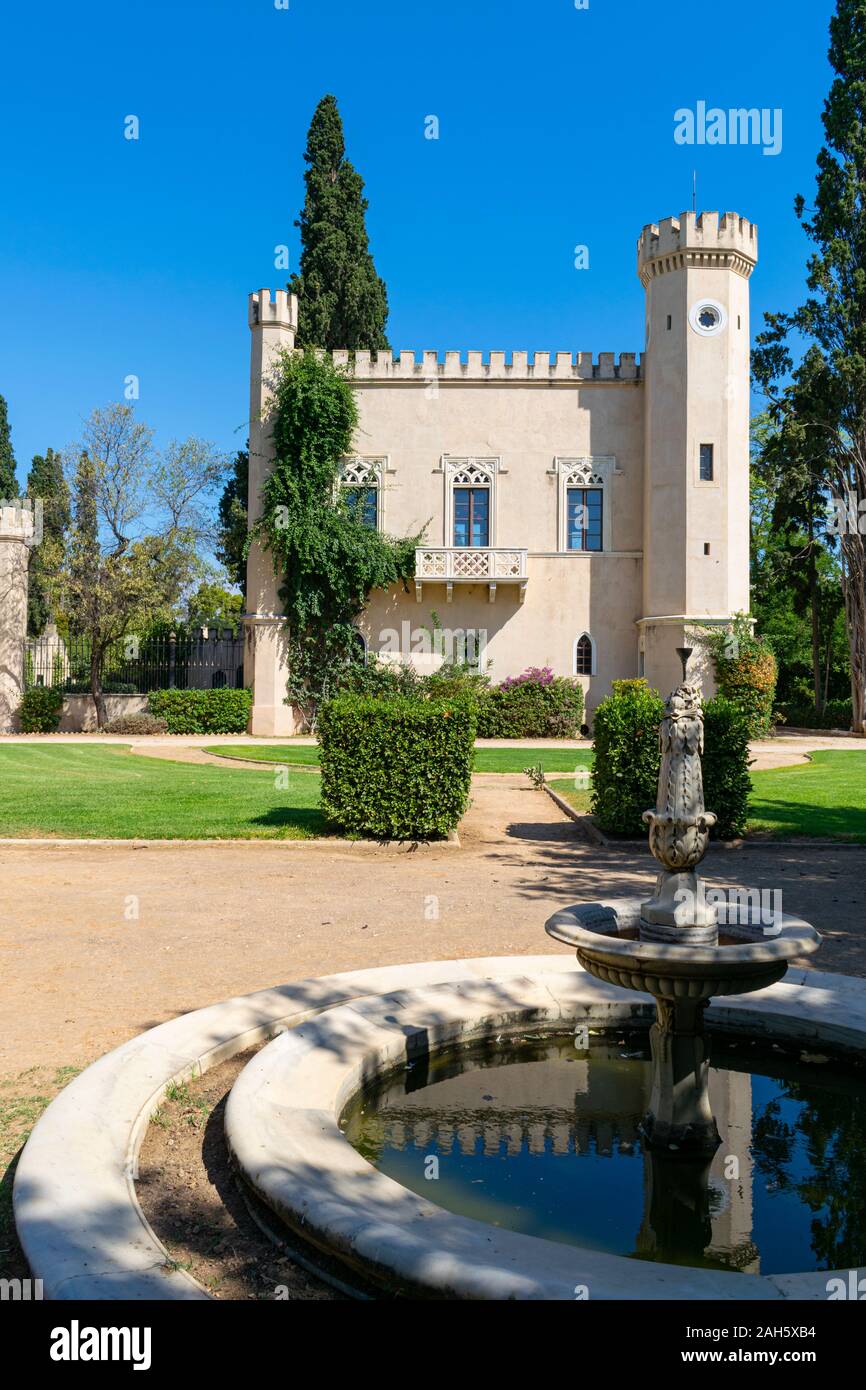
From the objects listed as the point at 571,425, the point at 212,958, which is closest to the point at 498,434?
the point at 571,425

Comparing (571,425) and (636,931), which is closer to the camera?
(636,931)

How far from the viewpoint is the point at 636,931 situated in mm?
5141

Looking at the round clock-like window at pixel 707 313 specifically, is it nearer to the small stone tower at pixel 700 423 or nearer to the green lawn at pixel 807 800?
the small stone tower at pixel 700 423

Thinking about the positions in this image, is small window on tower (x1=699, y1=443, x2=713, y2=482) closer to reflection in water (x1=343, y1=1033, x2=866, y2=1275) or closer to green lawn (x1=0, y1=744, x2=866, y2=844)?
green lawn (x1=0, y1=744, x2=866, y2=844)

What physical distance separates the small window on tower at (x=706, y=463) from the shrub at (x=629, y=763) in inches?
678

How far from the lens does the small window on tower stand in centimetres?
2819

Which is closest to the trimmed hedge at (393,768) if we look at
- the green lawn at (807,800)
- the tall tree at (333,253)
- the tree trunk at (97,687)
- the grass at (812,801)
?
the green lawn at (807,800)

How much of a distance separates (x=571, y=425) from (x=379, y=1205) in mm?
28939

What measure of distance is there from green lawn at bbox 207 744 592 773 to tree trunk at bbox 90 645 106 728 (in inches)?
283

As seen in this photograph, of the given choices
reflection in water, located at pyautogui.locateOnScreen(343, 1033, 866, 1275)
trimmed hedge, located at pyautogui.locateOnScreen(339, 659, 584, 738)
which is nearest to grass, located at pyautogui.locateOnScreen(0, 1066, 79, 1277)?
reflection in water, located at pyautogui.locateOnScreen(343, 1033, 866, 1275)

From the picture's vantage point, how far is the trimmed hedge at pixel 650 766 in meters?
12.1

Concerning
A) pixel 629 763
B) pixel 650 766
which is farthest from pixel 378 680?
pixel 650 766
